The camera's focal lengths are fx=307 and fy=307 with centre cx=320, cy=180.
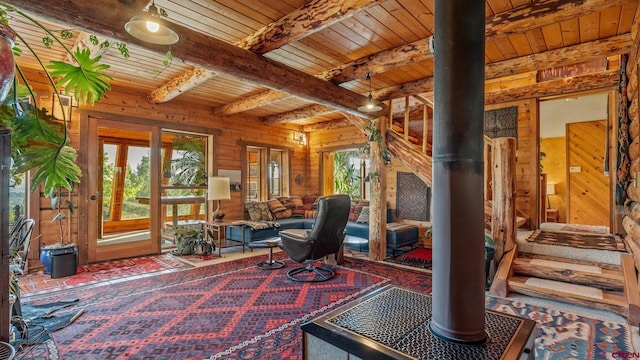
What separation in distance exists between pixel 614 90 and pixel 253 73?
4849mm

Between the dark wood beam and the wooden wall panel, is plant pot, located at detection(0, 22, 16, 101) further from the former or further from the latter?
the wooden wall panel

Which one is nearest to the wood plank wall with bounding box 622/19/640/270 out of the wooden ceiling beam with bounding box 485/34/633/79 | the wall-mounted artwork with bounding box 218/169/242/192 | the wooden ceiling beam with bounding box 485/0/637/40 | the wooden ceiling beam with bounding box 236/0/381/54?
the wooden ceiling beam with bounding box 485/34/633/79

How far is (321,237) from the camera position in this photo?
12.4 feet

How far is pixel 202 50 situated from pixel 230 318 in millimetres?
2461

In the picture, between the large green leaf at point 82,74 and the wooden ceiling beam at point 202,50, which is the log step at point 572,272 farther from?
the large green leaf at point 82,74

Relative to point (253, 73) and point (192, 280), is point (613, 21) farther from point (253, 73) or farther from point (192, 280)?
point (192, 280)

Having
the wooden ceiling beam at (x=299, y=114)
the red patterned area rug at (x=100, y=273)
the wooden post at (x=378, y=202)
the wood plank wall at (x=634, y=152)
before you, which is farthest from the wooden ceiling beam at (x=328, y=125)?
the wood plank wall at (x=634, y=152)

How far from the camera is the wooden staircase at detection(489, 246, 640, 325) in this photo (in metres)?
2.73

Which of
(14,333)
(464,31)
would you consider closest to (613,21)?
(464,31)

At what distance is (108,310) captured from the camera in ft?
9.63

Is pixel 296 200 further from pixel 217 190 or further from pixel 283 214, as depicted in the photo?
pixel 217 190

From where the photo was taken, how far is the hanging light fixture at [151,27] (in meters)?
2.02

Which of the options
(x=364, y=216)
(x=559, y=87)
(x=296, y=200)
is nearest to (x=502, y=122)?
(x=559, y=87)

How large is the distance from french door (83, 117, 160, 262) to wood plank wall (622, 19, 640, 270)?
625cm
